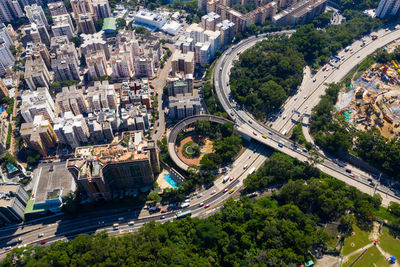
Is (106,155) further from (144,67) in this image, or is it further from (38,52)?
(38,52)

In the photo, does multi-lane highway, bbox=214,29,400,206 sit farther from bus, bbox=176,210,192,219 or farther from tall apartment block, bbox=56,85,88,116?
tall apartment block, bbox=56,85,88,116

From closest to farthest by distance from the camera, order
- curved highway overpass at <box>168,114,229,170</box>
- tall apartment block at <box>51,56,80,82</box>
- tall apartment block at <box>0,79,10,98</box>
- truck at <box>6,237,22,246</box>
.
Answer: truck at <box>6,237,22,246</box> → curved highway overpass at <box>168,114,229,170</box> → tall apartment block at <box>0,79,10,98</box> → tall apartment block at <box>51,56,80,82</box>

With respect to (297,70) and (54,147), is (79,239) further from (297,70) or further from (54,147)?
(297,70)

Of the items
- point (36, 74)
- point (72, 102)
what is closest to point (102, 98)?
point (72, 102)

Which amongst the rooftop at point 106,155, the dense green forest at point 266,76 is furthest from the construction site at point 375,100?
the rooftop at point 106,155

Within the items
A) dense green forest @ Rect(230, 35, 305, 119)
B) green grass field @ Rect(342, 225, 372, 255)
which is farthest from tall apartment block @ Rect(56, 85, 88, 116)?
green grass field @ Rect(342, 225, 372, 255)

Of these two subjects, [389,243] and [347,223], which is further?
[347,223]
